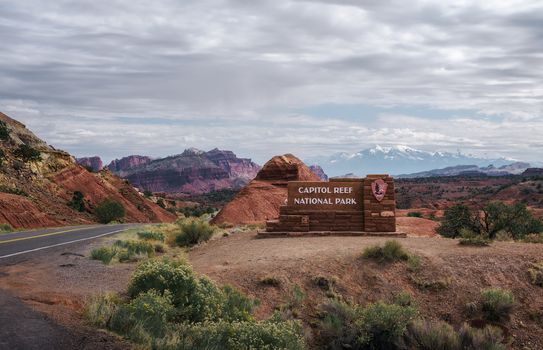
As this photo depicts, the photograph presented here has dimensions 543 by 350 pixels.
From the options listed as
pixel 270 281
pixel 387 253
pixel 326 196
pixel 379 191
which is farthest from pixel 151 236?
pixel 387 253

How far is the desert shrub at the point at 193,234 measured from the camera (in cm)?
2678

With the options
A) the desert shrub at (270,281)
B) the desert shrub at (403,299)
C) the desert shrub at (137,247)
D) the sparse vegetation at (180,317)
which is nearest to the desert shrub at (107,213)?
the desert shrub at (137,247)

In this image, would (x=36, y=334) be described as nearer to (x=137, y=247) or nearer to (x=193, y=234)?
(x=137, y=247)

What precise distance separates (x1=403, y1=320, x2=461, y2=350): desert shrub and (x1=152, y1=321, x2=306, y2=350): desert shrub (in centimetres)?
454

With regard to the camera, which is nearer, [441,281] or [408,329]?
[408,329]

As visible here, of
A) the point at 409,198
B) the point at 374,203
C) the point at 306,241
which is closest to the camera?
the point at 306,241

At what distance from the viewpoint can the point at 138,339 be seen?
28.5ft

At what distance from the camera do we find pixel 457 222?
35625 millimetres

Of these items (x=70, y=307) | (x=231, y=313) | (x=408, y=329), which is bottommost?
(x=408, y=329)

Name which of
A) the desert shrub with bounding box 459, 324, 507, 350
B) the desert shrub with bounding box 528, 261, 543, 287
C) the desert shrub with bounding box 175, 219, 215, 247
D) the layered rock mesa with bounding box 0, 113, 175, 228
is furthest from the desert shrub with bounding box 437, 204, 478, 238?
the layered rock mesa with bounding box 0, 113, 175, 228

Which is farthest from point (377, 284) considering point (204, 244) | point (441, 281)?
point (204, 244)

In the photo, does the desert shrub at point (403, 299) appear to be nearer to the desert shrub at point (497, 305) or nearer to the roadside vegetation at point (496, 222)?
the desert shrub at point (497, 305)

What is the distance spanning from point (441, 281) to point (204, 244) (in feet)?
41.5

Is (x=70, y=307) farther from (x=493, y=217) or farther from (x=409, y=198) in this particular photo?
(x=409, y=198)
